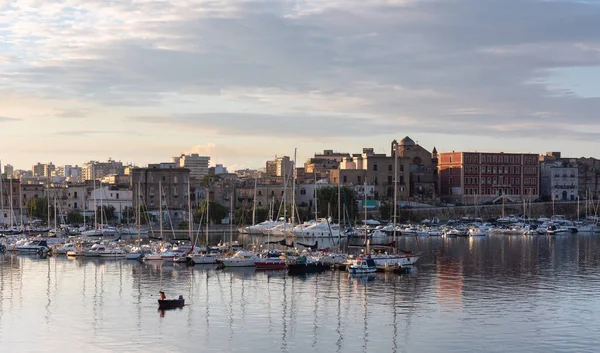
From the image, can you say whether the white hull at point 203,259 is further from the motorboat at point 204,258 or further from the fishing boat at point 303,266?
the fishing boat at point 303,266

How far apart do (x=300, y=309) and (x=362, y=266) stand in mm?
14874

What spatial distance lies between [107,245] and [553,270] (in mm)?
34923

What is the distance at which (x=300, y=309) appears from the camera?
152ft

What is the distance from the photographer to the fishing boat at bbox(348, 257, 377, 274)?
198 ft

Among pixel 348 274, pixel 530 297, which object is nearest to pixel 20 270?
pixel 348 274

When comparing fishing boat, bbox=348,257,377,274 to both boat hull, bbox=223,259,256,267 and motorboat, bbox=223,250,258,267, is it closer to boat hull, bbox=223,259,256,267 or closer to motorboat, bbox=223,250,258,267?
motorboat, bbox=223,250,258,267

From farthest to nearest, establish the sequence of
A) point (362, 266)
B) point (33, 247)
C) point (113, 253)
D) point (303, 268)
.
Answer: point (33, 247)
point (113, 253)
point (303, 268)
point (362, 266)

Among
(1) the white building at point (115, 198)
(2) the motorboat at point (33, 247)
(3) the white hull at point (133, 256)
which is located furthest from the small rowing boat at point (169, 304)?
(1) the white building at point (115, 198)

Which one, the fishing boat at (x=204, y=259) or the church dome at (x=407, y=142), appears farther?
the church dome at (x=407, y=142)

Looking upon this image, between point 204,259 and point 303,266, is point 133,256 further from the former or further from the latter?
point 303,266

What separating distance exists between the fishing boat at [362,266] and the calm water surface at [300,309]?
2.73 feet

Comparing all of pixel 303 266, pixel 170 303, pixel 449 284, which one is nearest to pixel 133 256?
pixel 303 266

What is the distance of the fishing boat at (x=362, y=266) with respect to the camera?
198 feet

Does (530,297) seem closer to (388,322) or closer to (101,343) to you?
(388,322)
